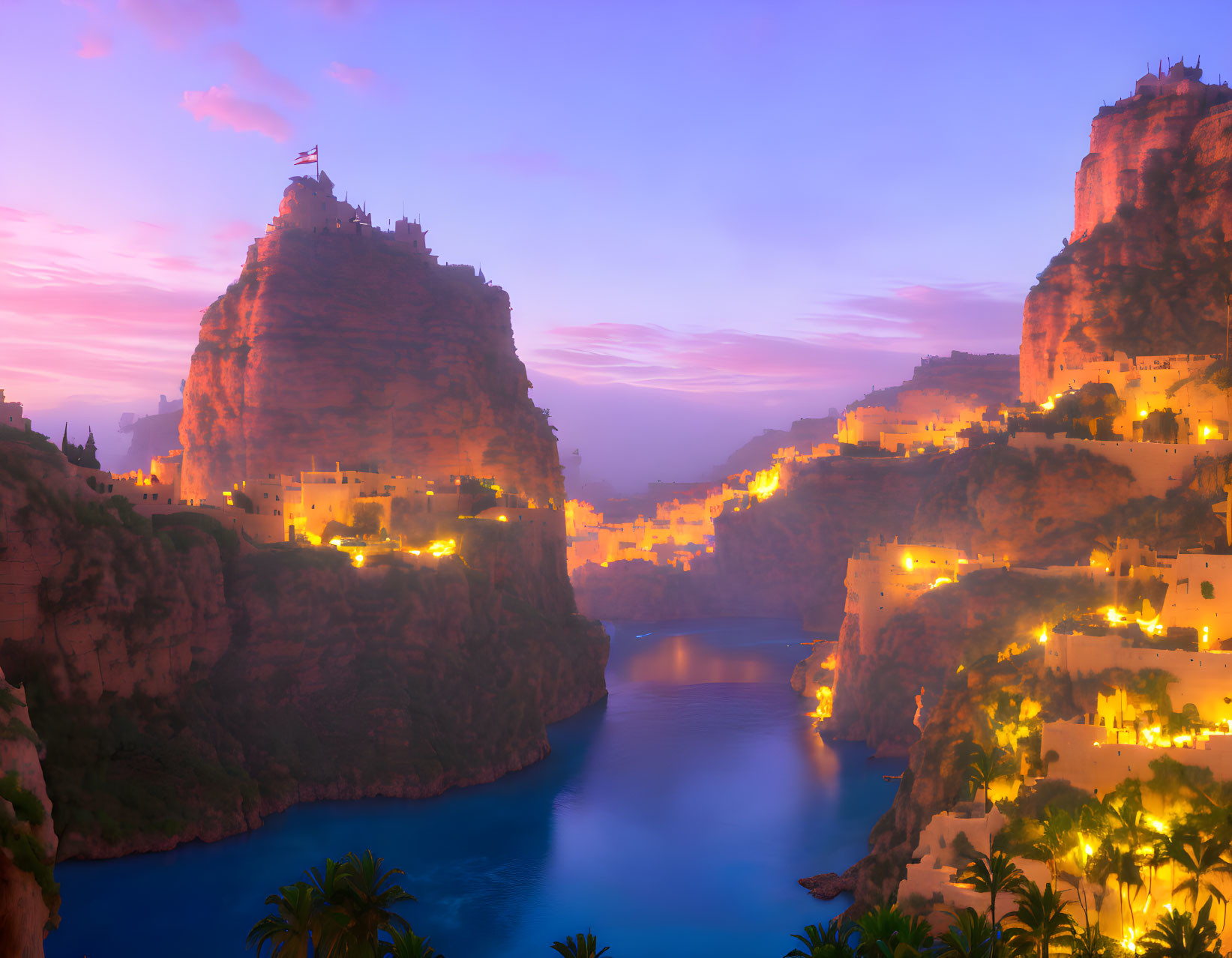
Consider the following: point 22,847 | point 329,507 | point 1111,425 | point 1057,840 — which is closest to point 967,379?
point 1111,425

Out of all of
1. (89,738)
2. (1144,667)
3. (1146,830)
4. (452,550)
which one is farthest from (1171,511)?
(89,738)

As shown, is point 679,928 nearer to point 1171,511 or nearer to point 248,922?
point 248,922

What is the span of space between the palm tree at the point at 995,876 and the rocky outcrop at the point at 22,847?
93.8ft

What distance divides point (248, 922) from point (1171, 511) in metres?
56.5

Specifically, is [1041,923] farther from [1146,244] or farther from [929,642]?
[1146,244]

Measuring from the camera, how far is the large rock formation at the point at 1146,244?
80.2 m

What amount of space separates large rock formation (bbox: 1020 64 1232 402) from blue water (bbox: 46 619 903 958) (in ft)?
132

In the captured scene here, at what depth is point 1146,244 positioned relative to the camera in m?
84.4

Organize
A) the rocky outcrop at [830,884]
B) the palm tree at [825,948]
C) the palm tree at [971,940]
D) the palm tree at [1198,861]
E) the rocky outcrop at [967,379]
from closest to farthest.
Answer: the palm tree at [825,948]
the palm tree at [971,940]
the palm tree at [1198,861]
the rocky outcrop at [830,884]
the rocky outcrop at [967,379]

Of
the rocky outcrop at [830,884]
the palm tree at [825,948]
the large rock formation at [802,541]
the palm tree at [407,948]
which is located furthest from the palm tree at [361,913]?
the large rock formation at [802,541]

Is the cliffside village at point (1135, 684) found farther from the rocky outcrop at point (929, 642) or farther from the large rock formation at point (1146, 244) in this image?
the large rock formation at point (1146, 244)

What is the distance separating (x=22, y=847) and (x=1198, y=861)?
114 feet

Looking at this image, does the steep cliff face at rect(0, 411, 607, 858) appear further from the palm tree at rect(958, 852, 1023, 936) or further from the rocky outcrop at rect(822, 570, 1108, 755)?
the palm tree at rect(958, 852, 1023, 936)

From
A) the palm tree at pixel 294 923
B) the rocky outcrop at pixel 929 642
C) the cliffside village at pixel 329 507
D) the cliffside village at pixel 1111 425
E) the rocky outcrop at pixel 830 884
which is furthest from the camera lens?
the cliffside village at pixel 1111 425
